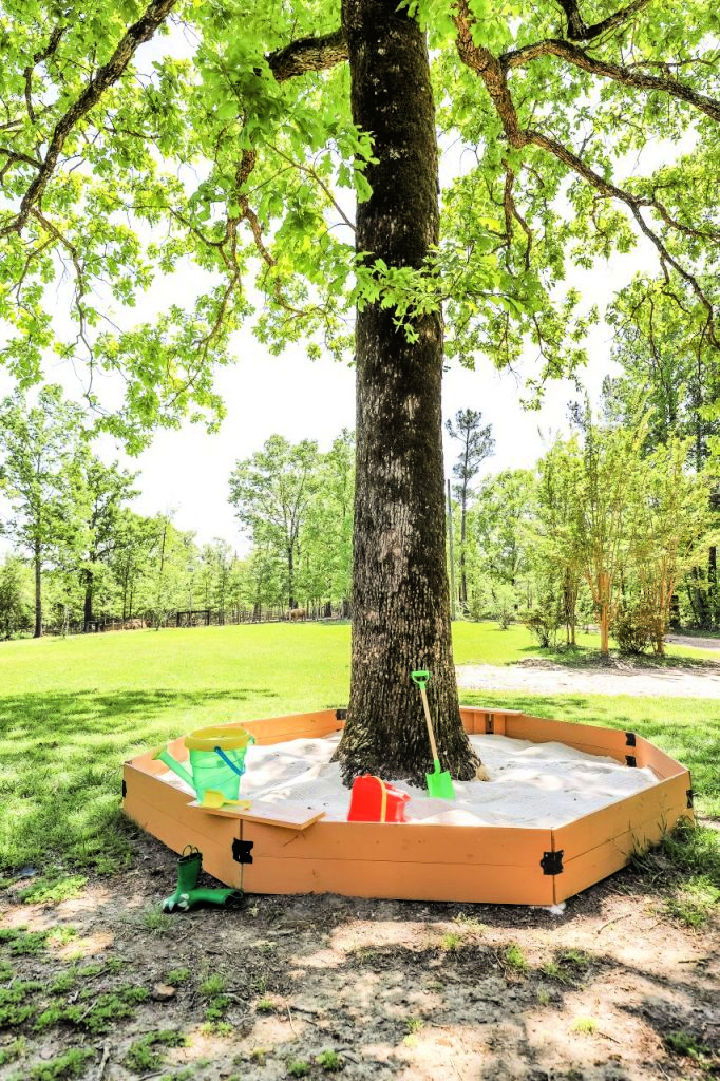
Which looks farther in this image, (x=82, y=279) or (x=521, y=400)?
(x=521, y=400)

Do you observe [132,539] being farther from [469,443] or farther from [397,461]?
[397,461]

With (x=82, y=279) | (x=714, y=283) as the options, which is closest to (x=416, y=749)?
(x=82, y=279)

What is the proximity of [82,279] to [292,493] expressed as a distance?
3804cm

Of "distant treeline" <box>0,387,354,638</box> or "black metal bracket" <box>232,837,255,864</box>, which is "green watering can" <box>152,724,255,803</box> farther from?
"distant treeline" <box>0,387,354,638</box>

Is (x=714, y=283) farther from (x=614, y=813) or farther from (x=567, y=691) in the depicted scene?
(x=614, y=813)

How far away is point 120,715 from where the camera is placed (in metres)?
7.59

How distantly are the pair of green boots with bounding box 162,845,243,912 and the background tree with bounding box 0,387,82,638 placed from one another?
29821 millimetres

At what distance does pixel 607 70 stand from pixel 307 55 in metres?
2.54

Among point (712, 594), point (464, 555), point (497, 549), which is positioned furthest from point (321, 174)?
point (464, 555)

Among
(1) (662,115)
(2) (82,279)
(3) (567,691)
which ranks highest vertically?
(1) (662,115)

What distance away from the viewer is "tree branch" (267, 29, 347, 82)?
5.09 metres

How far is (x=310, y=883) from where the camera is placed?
2.78 metres

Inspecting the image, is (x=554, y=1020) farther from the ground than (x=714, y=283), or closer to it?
closer to it

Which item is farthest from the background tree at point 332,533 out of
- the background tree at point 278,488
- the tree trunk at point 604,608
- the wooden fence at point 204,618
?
the tree trunk at point 604,608
